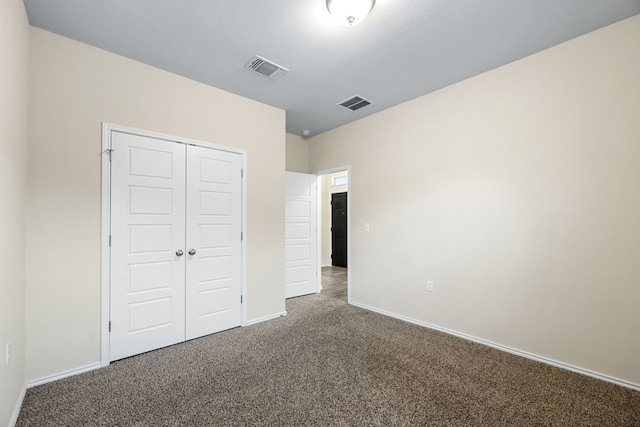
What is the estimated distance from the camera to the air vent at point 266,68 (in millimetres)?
2631

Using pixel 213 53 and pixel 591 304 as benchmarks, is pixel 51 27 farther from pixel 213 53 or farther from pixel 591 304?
pixel 591 304

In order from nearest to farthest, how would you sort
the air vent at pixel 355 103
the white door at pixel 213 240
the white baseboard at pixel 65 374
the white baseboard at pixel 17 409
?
1. the white baseboard at pixel 17 409
2. the white baseboard at pixel 65 374
3. the white door at pixel 213 240
4. the air vent at pixel 355 103

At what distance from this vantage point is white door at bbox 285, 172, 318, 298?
4.56 meters

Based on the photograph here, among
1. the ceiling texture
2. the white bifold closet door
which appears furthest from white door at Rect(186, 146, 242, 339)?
the ceiling texture

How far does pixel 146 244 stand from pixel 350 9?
2.68 m

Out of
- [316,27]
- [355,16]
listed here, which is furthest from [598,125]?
[316,27]

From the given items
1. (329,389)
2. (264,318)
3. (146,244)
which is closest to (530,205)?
(329,389)

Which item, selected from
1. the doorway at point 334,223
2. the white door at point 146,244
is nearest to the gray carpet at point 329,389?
the white door at point 146,244

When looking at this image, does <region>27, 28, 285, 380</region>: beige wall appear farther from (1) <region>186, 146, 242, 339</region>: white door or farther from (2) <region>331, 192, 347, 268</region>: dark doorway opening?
(2) <region>331, 192, 347, 268</region>: dark doorway opening

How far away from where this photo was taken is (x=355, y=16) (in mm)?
1908

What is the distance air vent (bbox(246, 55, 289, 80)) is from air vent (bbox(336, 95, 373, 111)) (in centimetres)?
99

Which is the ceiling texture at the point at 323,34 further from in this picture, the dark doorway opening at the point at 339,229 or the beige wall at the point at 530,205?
the dark doorway opening at the point at 339,229

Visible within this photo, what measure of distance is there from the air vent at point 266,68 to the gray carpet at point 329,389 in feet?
9.28

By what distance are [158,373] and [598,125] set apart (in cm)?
420
